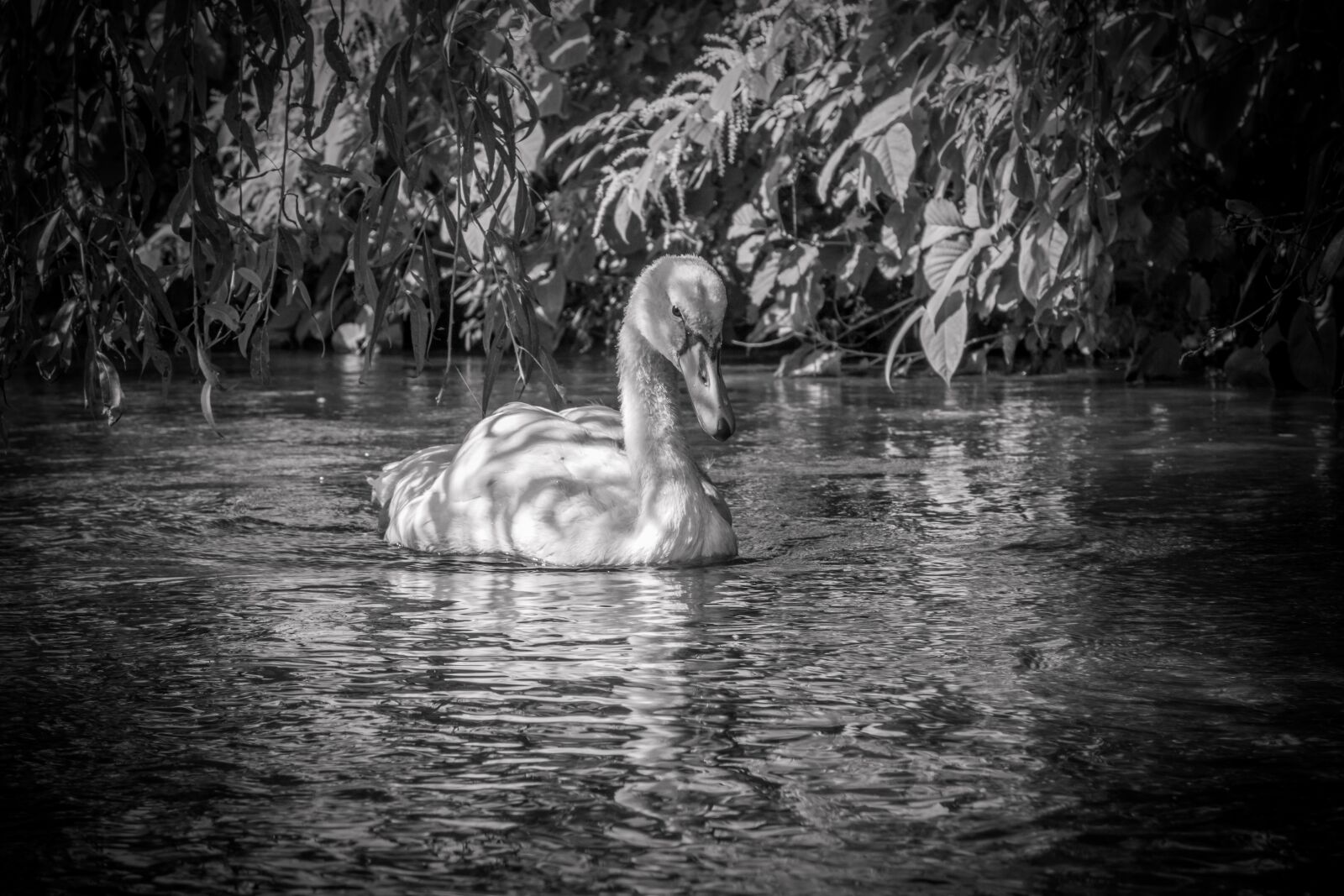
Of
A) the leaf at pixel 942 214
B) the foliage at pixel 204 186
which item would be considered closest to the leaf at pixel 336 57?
the foliage at pixel 204 186

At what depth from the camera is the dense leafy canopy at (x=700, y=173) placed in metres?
4.27

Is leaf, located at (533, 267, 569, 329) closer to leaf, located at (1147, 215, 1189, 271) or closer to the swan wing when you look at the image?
leaf, located at (1147, 215, 1189, 271)

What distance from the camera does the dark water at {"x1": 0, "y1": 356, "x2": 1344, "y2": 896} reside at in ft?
9.73

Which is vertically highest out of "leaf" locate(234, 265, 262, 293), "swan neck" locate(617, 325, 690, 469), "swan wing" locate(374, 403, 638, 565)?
"leaf" locate(234, 265, 262, 293)

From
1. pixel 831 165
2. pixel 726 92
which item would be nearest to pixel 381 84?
pixel 831 165

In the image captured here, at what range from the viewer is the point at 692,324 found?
574cm

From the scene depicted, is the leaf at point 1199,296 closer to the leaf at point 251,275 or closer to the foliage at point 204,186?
the foliage at point 204,186

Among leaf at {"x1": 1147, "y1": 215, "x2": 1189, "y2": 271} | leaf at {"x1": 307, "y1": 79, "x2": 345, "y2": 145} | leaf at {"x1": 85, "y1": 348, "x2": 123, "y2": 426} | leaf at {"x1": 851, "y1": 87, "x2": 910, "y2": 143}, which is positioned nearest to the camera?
leaf at {"x1": 307, "y1": 79, "x2": 345, "y2": 145}

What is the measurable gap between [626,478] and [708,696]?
80.9 inches

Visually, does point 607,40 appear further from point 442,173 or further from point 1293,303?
point 442,173

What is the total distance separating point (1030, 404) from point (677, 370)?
17.8 ft

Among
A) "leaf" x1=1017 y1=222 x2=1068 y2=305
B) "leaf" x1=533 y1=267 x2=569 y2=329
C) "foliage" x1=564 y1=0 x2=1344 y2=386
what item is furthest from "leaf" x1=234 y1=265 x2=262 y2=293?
"leaf" x1=533 y1=267 x2=569 y2=329

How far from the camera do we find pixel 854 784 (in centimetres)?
333

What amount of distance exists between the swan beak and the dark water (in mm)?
435
